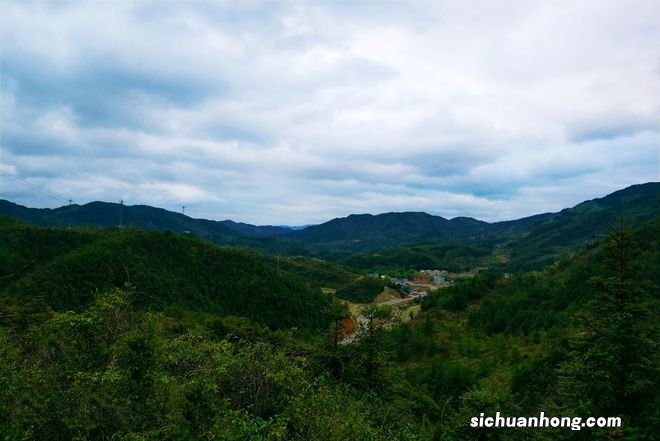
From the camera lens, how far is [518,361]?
42594 mm

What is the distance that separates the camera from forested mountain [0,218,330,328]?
213 ft

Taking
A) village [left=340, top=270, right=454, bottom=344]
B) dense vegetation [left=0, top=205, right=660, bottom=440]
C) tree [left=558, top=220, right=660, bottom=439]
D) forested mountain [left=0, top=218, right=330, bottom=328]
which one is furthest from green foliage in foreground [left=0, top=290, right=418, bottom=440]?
village [left=340, top=270, right=454, bottom=344]

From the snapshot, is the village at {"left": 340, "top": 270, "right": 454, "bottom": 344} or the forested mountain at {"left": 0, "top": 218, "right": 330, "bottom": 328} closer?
the forested mountain at {"left": 0, "top": 218, "right": 330, "bottom": 328}

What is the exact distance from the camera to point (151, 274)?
7806cm

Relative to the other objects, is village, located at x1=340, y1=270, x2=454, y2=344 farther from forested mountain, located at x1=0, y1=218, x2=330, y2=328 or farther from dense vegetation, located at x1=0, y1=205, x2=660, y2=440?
dense vegetation, located at x1=0, y1=205, x2=660, y2=440

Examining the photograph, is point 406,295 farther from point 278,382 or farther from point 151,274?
point 278,382

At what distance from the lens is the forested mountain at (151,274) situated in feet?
213

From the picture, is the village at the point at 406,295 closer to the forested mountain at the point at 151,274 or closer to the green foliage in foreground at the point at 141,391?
the forested mountain at the point at 151,274

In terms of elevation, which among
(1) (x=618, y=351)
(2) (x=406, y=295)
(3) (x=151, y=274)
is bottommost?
(2) (x=406, y=295)

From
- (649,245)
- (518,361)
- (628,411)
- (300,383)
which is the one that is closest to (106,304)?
(300,383)

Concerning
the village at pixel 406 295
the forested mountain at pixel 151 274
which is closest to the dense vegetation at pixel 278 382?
the forested mountain at pixel 151 274

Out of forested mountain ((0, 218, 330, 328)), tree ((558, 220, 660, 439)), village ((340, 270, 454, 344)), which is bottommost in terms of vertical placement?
village ((340, 270, 454, 344))

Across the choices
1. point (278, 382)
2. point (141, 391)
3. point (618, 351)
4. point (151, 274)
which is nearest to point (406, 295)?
point (151, 274)

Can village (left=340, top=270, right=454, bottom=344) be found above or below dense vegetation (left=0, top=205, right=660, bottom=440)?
below
